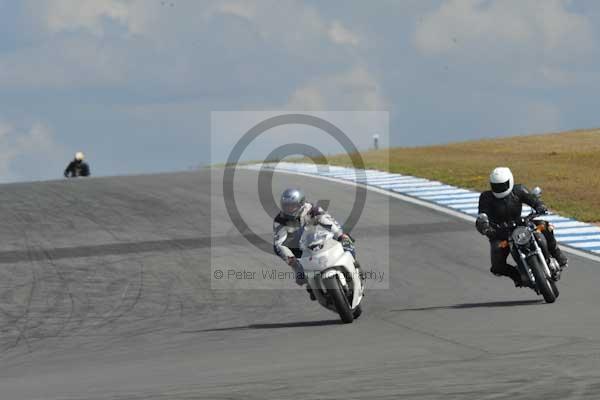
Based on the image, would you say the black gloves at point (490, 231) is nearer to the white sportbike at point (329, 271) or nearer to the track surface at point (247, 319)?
the track surface at point (247, 319)

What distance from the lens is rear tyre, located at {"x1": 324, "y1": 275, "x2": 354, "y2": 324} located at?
13.4 meters

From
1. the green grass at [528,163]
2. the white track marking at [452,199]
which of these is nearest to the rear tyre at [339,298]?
the white track marking at [452,199]

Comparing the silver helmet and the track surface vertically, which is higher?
the silver helmet

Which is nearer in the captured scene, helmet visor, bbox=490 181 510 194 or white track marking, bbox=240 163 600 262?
helmet visor, bbox=490 181 510 194

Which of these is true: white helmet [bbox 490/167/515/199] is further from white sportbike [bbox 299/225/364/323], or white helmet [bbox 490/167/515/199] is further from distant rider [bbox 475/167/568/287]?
white sportbike [bbox 299/225/364/323]

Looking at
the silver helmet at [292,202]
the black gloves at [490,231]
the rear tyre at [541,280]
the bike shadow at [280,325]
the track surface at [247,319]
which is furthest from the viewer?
the black gloves at [490,231]

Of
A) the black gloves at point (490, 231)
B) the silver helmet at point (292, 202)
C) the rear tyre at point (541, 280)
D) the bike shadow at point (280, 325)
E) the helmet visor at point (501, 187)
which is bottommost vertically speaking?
the bike shadow at point (280, 325)

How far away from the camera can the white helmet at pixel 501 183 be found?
14977 millimetres

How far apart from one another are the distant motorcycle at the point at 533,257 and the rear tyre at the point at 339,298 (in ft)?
8.09

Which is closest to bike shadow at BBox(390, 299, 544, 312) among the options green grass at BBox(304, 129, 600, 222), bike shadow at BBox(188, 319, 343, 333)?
bike shadow at BBox(188, 319, 343, 333)

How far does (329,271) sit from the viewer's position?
13438 millimetres

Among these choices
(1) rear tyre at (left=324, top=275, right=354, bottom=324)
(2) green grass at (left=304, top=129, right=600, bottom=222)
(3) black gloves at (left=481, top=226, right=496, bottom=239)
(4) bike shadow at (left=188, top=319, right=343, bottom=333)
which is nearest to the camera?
(1) rear tyre at (left=324, top=275, right=354, bottom=324)

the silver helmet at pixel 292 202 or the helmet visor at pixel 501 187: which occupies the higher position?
the helmet visor at pixel 501 187

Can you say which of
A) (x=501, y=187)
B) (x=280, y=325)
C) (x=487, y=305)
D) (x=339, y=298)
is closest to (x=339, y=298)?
(x=339, y=298)
